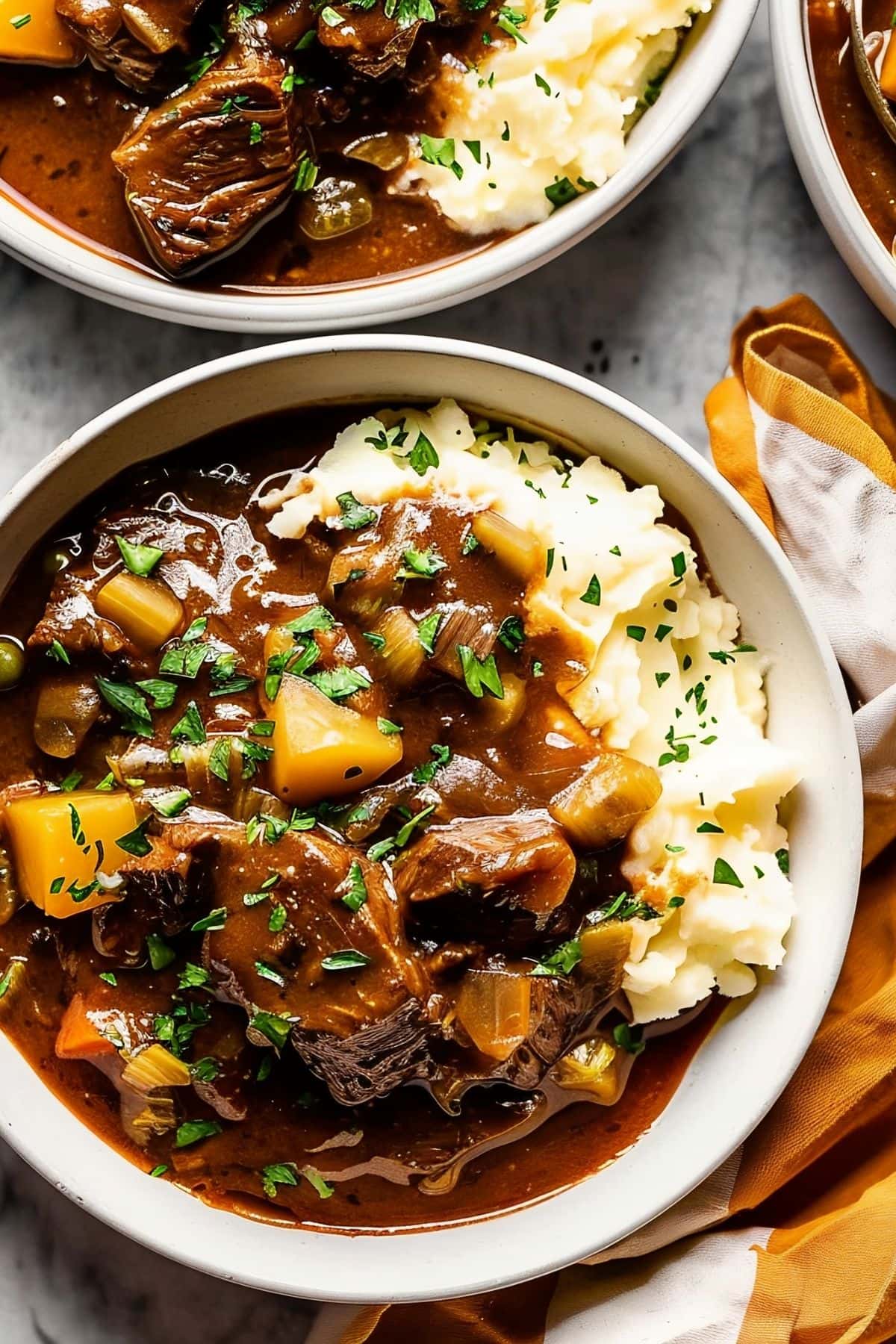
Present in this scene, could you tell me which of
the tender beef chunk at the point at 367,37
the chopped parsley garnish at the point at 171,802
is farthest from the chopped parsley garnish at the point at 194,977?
the tender beef chunk at the point at 367,37

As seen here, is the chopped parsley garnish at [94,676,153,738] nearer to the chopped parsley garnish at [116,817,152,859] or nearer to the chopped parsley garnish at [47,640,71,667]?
the chopped parsley garnish at [47,640,71,667]

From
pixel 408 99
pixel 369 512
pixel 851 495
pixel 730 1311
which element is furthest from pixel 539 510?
pixel 730 1311

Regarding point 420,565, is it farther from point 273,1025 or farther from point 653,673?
point 273,1025

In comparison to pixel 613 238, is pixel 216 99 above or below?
above

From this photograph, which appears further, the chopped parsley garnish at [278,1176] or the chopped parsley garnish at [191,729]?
the chopped parsley garnish at [278,1176]

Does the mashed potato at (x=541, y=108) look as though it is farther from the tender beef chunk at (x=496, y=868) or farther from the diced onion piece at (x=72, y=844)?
the diced onion piece at (x=72, y=844)

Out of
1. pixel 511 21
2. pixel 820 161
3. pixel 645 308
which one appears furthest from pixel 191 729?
pixel 820 161

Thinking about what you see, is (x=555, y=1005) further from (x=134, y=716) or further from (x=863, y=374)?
(x=863, y=374)

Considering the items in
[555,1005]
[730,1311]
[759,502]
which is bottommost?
[730,1311]
